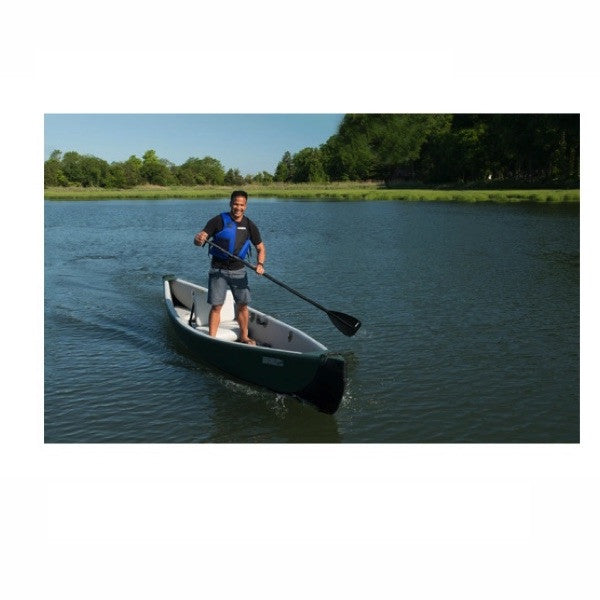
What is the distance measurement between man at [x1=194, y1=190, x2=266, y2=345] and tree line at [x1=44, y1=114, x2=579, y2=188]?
16.0 meters

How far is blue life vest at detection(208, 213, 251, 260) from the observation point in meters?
7.67

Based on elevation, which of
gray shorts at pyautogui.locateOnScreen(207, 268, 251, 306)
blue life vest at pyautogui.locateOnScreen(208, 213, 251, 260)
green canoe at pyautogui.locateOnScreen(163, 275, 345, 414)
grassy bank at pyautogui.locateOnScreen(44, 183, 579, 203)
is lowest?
green canoe at pyautogui.locateOnScreen(163, 275, 345, 414)

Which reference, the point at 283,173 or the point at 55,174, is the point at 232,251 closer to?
the point at 55,174

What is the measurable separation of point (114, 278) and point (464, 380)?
9.74 meters

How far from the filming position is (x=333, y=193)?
41562 millimetres

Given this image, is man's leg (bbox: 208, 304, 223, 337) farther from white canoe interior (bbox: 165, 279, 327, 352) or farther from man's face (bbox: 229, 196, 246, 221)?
man's face (bbox: 229, 196, 246, 221)

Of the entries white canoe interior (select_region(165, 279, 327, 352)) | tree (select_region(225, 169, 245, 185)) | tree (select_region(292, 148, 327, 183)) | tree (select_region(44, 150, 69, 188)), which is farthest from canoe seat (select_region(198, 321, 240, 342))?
tree (select_region(225, 169, 245, 185))

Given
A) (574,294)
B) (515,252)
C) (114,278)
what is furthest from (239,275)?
(515,252)

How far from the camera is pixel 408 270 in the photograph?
15.2m

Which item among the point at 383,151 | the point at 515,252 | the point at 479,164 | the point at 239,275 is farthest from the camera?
the point at 383,151

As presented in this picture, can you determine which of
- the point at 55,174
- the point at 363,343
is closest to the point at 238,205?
the point at 363,343

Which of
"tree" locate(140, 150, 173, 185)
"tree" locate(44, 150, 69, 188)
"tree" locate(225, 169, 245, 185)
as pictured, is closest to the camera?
"tree" locate(44, 150, 69, 188)

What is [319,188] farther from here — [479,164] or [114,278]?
[114,278]

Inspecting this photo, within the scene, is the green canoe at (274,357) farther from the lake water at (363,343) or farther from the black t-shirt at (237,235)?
the black t-shirt at (237,235)
